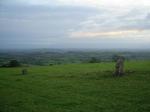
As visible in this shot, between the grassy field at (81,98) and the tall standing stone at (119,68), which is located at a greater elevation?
the tall standing stone at (119,68)

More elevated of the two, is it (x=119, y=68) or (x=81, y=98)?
(x=119, y=68)

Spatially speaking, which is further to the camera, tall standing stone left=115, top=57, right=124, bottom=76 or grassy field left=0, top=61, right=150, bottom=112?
tall standing stone left=115, top=57, right=124, bottom=76

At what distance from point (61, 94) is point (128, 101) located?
14.8ft

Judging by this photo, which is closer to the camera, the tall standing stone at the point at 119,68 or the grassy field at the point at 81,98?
the grassy field at the point at 81,98

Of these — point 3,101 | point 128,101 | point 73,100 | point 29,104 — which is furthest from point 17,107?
point 128,101

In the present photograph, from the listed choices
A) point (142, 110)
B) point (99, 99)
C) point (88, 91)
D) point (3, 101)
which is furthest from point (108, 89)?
point (3, 101)

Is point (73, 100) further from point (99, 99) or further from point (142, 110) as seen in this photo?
point (142, 110)

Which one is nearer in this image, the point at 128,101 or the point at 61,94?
the point at 128,101

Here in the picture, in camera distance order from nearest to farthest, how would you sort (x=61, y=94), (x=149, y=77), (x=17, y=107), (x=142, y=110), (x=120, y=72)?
(x=142, y=110), (x=17, y=107), (x=61, y=94), (x=149, y=77), (x=120, y=72)

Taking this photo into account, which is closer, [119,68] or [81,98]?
[81,98]

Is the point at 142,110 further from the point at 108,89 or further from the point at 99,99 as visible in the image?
the point at 108,89

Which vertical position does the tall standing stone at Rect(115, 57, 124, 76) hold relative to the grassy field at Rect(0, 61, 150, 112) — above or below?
above

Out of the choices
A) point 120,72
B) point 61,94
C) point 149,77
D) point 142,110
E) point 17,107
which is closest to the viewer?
point 142,110

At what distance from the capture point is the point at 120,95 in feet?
50.0
